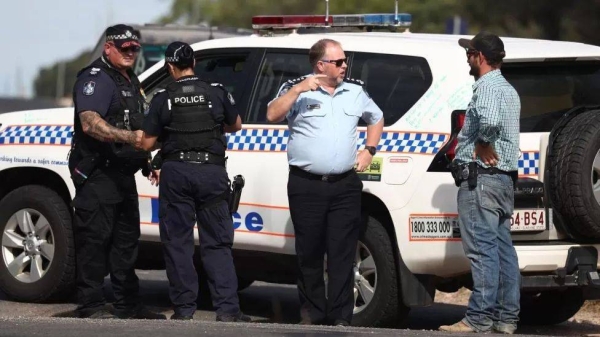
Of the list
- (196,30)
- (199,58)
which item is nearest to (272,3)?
(196,30)

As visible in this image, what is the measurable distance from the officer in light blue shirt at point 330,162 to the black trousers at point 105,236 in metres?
1.10

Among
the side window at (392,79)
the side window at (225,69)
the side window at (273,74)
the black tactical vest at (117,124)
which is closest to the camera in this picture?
the side window at (392,79)

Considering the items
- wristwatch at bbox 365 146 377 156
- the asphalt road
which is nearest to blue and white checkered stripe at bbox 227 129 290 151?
wristwatch at bbox 365 146 377 156

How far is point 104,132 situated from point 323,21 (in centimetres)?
180

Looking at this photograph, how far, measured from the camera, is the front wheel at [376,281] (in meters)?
7.54

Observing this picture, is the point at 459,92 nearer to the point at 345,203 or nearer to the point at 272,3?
the point at 345,203

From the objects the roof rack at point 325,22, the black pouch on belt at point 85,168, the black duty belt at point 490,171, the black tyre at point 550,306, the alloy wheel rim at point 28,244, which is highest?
the roof rack at point 325,22

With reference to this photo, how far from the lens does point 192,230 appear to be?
7641 mm

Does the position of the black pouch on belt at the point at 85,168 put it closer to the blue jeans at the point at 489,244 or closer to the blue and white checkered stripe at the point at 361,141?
the blue and white checkered stripe at the point at 361,141

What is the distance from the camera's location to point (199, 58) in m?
8.55

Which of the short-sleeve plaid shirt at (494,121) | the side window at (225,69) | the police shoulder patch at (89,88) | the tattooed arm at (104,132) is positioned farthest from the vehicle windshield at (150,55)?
the short-sleeve plaid shirt at (494,121)

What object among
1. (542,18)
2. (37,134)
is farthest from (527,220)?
(542,18)

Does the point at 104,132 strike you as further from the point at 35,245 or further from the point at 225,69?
the point at 35,245

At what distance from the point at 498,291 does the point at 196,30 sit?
9822 mm
